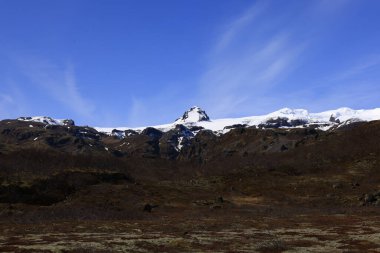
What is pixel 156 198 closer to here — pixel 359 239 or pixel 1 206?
pixel 1 206

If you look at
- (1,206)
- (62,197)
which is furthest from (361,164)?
(1,206)

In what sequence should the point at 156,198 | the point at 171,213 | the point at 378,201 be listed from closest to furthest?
1. the point at 171,213
2. the point at 378,201
3. the point at 156,198

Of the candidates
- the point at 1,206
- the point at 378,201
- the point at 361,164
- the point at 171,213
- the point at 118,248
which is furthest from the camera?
the point at 361,164

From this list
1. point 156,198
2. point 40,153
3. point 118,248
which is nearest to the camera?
point 118,248

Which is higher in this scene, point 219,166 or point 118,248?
point 219,166

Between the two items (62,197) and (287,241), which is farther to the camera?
(62,197)

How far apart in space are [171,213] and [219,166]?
10553 cm

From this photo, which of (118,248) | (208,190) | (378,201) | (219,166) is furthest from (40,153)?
(118,248)

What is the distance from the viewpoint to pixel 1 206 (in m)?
78.2

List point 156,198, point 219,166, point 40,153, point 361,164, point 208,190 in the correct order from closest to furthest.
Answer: point 156,198 < point 208,190 < point 361,164 < point 40,153 < point 219,166

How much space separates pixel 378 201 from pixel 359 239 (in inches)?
2180

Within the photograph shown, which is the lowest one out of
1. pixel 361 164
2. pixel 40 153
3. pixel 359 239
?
pixel 359 239

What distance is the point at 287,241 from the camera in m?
41.9

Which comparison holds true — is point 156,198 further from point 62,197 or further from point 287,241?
point 287,241
